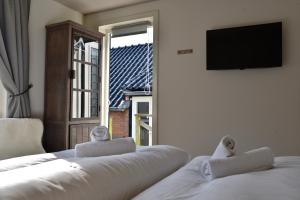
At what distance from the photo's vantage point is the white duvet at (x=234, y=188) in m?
0.70

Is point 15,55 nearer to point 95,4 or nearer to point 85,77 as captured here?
point 85,77

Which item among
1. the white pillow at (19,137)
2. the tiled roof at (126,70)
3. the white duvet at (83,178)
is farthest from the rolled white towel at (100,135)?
the tiled roof at (126,70)

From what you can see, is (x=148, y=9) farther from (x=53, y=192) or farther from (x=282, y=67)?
(x=53, y=192)

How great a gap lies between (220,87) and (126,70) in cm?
262

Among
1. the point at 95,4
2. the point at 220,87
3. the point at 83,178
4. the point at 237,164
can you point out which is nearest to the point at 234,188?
the point at 237,164

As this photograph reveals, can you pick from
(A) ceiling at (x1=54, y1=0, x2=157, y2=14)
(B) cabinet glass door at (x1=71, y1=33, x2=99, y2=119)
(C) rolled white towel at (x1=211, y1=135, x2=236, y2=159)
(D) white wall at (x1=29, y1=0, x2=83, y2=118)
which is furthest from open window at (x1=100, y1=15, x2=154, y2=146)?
(C) rolled white towel at (x1=211, y1=135, x2=236, y2=159)

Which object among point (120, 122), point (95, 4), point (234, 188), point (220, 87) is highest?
point (95, 4)

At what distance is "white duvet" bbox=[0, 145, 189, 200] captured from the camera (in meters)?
0.69

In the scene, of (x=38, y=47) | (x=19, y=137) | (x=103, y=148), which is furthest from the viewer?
(x=38, y=47)

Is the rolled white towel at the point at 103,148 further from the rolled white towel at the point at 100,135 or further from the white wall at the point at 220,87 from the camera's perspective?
the white wall at the point at 220,87

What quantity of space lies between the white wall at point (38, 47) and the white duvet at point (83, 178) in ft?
6.25

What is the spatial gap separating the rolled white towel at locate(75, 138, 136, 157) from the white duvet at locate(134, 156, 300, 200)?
0.38 meters

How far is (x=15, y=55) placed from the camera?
2574 millimetres

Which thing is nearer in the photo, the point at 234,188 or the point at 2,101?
the point at 234,188
